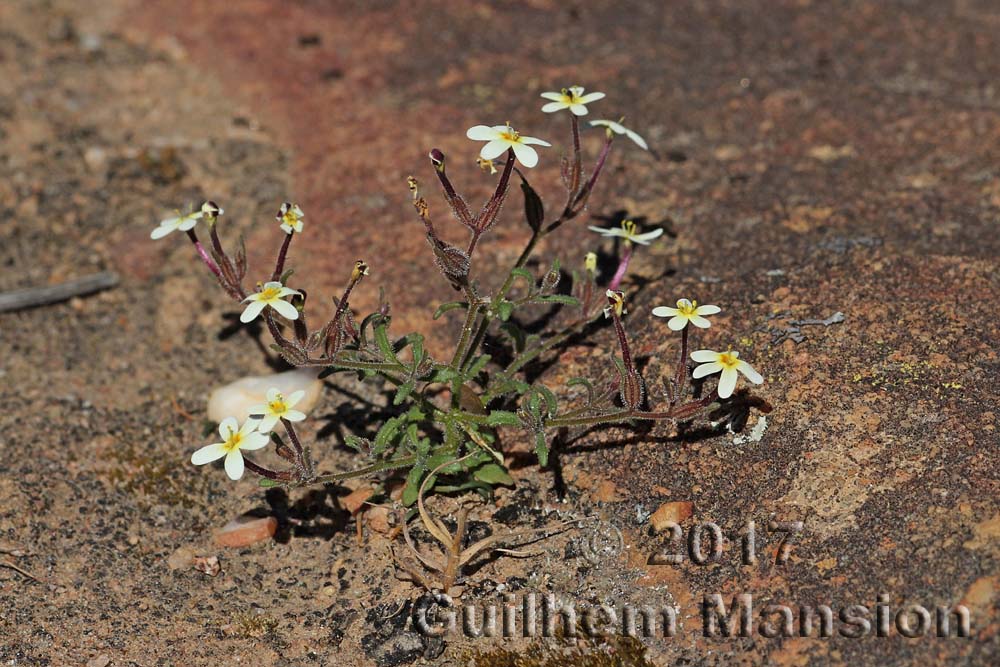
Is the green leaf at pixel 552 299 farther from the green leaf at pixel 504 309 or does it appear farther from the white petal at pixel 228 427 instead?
the white petal at pixel 228 427

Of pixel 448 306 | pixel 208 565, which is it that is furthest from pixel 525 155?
pixel 208 565

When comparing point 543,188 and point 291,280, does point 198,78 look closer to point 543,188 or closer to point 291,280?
point 291,280

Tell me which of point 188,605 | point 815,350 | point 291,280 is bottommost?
point 188,605

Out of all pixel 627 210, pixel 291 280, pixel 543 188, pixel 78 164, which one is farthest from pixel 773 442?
pixel 78 164

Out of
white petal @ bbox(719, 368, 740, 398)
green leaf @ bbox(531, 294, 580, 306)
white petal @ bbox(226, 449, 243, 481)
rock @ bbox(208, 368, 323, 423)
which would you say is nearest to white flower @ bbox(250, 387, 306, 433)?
white petal @ bbox(226, 449, 243, 481)

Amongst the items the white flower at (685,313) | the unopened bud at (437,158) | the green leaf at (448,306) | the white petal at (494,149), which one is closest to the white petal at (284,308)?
the green leaf at (448,306)

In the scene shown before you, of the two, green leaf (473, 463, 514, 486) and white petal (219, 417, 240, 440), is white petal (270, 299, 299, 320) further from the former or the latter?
green leaf (473, 463, 514, 486)
